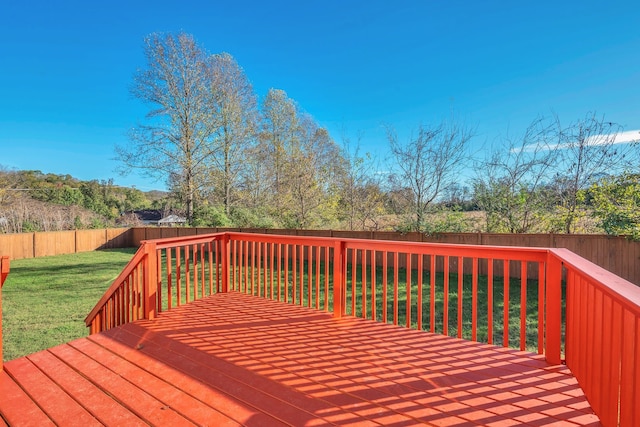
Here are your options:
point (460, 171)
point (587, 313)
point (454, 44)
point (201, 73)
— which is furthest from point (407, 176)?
point (201, 73)

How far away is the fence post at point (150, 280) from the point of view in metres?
3.33

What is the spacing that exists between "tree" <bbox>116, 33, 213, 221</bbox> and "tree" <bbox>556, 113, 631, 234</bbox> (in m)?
12.0

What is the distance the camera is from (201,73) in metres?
12.7

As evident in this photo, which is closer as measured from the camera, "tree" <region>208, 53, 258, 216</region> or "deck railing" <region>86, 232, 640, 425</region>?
"deck railing" <region>86, 232, 640, 425</region>

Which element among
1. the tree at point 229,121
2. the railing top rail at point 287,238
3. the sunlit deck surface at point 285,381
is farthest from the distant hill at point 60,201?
the sunlit deck surface at point 285,381

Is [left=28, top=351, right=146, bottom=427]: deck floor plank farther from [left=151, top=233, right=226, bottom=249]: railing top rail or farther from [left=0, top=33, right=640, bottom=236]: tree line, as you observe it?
[left=0, top=33, right=640, bottom=236]: tree line

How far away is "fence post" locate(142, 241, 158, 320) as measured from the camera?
3328 millimetres

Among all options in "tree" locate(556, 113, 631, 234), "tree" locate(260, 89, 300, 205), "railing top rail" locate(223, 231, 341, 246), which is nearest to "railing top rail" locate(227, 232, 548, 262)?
"railing top rail" locate(223, 231, 341, 246)

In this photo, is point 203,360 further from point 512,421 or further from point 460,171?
point 460,171

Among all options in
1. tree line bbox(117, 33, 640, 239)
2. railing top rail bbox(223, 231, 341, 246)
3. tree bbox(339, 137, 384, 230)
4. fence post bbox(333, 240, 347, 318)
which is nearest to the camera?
fence post bbox(333, 240, 347, 318)

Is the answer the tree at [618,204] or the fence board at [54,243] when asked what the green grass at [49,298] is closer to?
the fence board at [54,243]

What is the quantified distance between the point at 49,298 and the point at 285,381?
24.0 ft

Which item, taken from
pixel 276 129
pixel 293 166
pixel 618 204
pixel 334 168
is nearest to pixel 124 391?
pixel 618 204

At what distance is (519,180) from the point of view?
6730 mm
